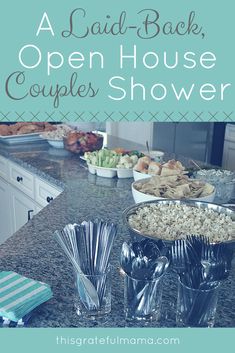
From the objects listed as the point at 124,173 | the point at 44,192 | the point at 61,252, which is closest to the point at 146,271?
the point at 61,252

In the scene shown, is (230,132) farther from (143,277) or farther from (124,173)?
(143,277)

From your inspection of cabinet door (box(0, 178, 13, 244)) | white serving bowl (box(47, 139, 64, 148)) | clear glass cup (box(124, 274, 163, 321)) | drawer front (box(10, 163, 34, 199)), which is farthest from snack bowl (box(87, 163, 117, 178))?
clear glass cup (box(124, 274, 163, 321))

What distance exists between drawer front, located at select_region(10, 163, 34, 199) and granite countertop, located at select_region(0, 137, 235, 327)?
0.18ft

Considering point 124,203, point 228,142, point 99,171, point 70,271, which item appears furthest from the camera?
point 228,142

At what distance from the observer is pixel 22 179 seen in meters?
2.10

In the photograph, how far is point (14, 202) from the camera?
225 centimetres

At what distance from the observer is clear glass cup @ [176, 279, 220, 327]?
70cm

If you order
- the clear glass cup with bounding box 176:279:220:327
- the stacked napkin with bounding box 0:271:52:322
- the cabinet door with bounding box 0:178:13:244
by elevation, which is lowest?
the cabinet door with bounding box 0:178:13:244

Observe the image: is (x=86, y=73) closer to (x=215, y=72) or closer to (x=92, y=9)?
(x=92, y=9)

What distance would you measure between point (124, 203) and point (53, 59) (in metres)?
0.77

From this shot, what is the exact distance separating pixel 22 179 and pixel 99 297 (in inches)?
56.3

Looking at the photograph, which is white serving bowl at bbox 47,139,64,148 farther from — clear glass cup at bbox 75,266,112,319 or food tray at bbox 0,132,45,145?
clear glass cup at bbox 75,266,112,319

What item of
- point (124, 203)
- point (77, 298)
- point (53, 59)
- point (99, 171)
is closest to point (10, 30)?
point (53, 59)

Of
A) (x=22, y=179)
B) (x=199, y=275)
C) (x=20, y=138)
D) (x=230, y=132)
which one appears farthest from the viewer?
(x=230, y=132)
